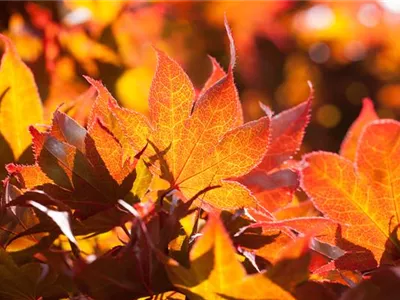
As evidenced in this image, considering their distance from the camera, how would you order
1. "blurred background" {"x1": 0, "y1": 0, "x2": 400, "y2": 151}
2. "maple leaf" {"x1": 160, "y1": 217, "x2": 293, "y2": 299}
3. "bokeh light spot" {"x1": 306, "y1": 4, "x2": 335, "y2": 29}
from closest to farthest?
"maple leaf" {"x1": 160, "y1": 217, "x2": 293, "y2": 299} < "blurred background" {"x1": 0, "y1": 0, "x2": 400, "y2": 151} < "bokeh light spot" {"x1": 306, "y1": 4, "x2": 335, "y2": 29}

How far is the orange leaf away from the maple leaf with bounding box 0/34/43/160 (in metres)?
0.38

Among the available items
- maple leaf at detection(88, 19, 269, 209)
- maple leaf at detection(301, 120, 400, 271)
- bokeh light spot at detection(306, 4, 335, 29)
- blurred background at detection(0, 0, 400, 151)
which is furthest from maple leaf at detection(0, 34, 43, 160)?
bokeh light spot at detection(306, 4, 335, 29)

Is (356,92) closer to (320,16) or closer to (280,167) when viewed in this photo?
(320,16)

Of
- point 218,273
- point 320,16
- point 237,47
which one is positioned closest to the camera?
point 218,273

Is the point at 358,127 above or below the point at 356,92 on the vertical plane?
above

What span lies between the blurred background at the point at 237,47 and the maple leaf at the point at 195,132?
0.73ft

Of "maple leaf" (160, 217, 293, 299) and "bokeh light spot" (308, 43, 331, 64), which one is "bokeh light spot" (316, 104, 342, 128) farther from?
"maple leaf" (160, 217, 293, 299)

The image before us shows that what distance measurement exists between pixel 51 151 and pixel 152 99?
101 millimetres

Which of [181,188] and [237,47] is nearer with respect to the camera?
[181,188]

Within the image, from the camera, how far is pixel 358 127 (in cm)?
85

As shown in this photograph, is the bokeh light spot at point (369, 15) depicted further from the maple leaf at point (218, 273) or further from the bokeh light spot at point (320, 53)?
the maple leaf at point (218, 273)

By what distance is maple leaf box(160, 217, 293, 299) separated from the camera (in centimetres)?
46

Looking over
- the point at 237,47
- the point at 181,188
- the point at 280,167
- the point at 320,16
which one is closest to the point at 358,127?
the point at 280,167

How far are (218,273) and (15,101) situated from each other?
388 millimetres
